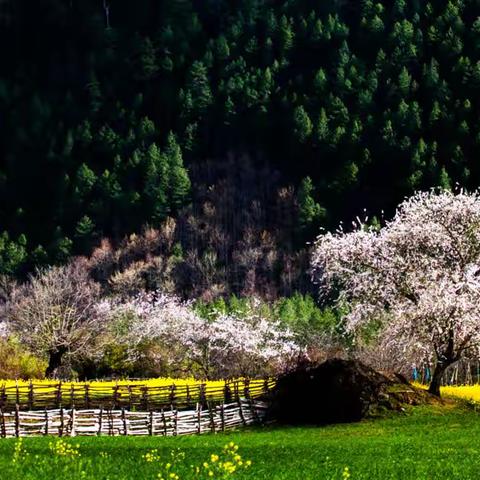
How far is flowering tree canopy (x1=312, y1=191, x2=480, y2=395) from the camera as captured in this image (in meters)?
44.0

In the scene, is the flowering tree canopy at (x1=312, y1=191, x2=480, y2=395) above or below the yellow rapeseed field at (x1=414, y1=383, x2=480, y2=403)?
above

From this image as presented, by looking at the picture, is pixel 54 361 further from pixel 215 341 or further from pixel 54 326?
pixel 215 341

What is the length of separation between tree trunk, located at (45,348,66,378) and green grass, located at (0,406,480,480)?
101 ft

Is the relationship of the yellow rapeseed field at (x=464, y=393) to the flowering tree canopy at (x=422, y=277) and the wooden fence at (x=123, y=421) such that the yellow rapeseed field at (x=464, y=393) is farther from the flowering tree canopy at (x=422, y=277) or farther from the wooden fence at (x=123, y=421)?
the wooden fence at (x=123, y=421)

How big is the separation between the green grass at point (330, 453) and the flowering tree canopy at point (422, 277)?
4387mm

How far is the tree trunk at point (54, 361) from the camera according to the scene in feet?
228

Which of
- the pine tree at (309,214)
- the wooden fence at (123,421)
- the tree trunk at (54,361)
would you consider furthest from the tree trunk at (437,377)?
the pine tree at (309,214)

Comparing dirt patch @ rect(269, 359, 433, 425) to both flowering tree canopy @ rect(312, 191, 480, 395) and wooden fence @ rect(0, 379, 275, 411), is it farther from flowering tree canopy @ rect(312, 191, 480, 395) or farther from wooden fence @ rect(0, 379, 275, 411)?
wooden fence @ rect(0, 379, 275, 411)

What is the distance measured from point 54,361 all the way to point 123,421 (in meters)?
27.3

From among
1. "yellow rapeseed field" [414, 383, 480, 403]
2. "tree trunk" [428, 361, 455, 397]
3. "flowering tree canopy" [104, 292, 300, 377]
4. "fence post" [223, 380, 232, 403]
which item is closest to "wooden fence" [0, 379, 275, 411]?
"fence post" [223, 380, 232, 403]

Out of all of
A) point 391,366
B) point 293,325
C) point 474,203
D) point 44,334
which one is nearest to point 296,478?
point 474,203

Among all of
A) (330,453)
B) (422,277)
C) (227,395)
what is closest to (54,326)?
(227,395)

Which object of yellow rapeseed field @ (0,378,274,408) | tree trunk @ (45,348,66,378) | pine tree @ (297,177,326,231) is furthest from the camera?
pine tree @ (297,177,326,231)

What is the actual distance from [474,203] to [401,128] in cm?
15682
